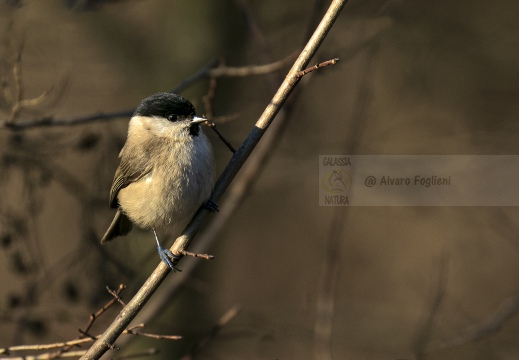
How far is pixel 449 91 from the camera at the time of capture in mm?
7203

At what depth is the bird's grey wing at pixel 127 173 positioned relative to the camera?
3.93 metres

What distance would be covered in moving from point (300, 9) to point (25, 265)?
12.8ft

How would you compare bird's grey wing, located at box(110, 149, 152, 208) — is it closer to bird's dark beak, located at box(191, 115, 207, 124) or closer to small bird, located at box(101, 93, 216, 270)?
small bird, located at box(101, 93, 216, 270)

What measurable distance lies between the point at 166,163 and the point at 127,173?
420 mm

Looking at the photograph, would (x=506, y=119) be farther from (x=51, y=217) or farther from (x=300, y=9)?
(x=51, y=217)

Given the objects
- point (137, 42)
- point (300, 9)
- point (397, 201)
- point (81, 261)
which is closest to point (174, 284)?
point (81, 261)

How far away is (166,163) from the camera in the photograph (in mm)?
3799

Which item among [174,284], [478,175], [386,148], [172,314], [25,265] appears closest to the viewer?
[25,265]

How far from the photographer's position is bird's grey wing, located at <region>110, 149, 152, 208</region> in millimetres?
3930

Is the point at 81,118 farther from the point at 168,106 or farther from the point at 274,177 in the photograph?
the point at 274,177

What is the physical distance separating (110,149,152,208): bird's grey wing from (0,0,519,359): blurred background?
0.98 ft

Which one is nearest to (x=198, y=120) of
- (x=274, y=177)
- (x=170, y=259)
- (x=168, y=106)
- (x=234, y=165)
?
(x=168, y=106)

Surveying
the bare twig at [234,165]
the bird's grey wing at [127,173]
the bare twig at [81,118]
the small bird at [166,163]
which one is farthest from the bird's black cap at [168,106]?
the bare twig at [234,165]

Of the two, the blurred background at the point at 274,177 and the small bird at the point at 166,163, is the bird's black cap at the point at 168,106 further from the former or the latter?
the blurred background at the point at 274,177
